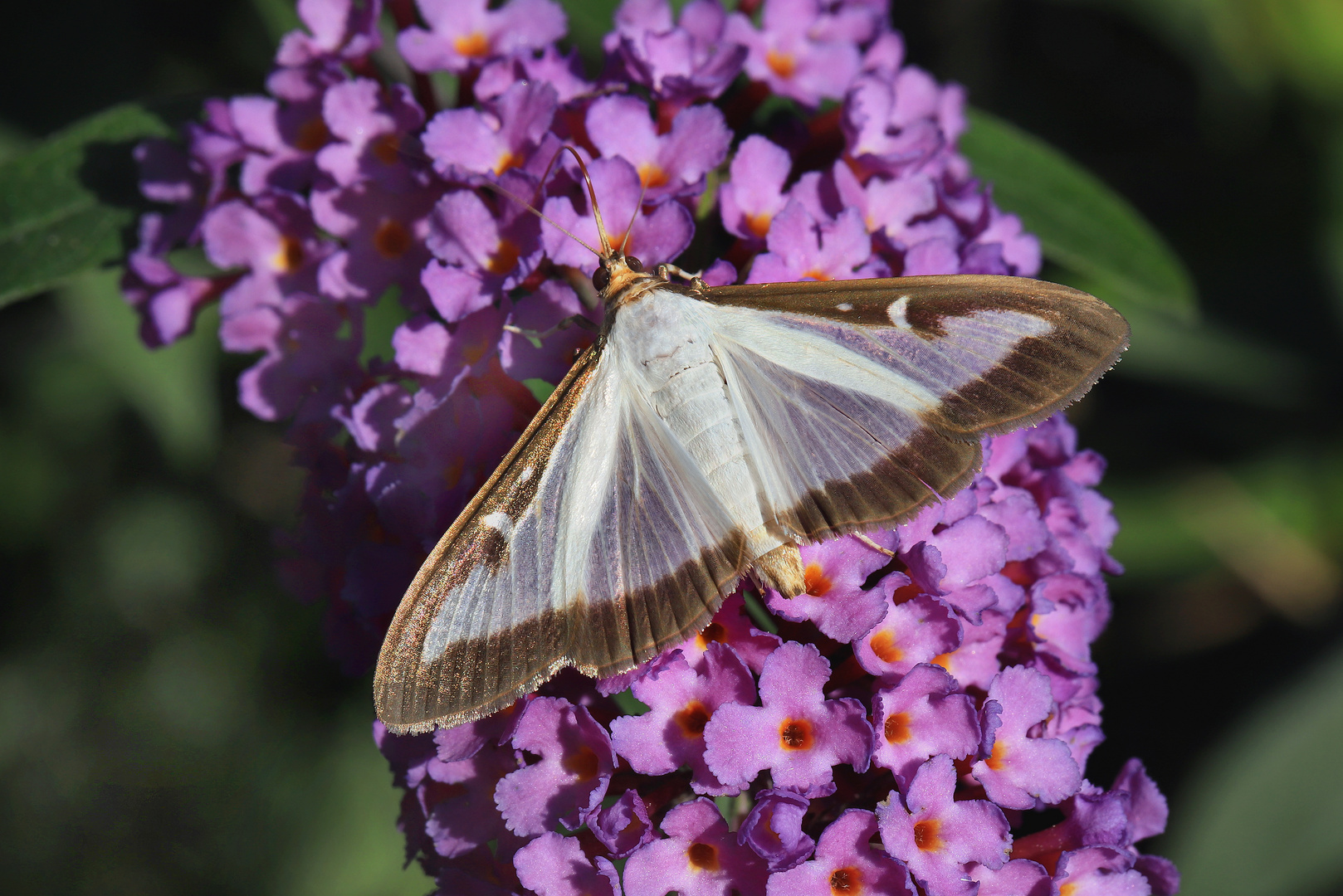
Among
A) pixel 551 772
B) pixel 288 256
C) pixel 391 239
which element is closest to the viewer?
pixel 551 772

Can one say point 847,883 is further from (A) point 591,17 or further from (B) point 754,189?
(A) point 591,17

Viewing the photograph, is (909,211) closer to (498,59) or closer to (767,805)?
(498,59)

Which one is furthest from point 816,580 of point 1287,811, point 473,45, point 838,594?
point 1287,811

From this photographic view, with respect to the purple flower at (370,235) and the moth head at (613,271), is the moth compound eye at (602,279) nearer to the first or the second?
the moth head at (613,271)

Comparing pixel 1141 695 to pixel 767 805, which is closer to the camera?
pixel 767 805

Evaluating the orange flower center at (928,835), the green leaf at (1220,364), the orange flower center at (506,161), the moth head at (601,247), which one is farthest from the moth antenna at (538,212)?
the green leaf at (1220,364)

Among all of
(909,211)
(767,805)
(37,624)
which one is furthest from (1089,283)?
(37,624)
